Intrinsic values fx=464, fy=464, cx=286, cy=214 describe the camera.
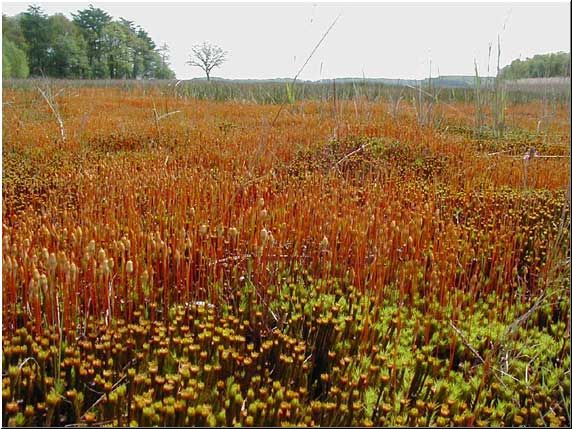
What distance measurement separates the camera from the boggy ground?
165 centimetres

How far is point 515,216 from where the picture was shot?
346cm

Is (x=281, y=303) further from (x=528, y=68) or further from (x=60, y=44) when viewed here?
(x=60, y=44)

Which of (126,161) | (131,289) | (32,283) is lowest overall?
(131,289)

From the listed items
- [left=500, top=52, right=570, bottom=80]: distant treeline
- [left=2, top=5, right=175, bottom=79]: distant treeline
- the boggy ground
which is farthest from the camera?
[left=2, top=5, right=175, bottom=79]: distant treeline

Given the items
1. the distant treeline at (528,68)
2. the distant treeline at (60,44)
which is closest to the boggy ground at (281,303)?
the distant treeline at (528,68)

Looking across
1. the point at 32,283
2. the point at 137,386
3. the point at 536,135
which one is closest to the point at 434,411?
the point at 137,386

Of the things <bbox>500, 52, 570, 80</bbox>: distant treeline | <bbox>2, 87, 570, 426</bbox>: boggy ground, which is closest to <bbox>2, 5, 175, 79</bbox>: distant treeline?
<bbox>500, 52, 570, 80</bbox>: distant treeline

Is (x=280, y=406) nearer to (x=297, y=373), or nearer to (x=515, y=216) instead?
(x=297, y=373)

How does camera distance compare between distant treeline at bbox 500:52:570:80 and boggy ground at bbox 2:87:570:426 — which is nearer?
boggy ground at bbox 2:87:570:426

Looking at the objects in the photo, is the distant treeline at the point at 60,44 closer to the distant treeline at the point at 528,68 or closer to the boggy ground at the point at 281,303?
the distant treeline at the point at 528,68

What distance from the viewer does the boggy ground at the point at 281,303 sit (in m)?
1.65

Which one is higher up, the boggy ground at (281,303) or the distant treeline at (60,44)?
the distant treeline at (60,44)

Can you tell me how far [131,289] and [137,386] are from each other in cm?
72

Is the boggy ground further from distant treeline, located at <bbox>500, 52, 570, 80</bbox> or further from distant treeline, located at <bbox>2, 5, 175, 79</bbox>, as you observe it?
distant treeline, located at <bbox>2, 5, 175, 79</bbox>
